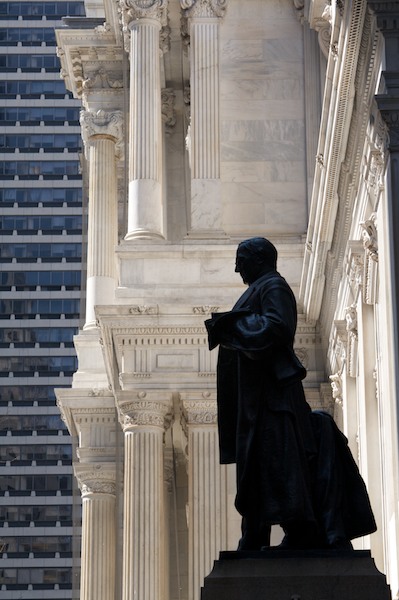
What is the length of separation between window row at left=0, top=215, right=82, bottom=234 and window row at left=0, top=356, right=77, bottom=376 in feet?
27.1

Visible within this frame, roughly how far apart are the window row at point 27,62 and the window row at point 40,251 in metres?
12.0

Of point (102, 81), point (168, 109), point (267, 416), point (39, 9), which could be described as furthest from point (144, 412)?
point (39, 9)

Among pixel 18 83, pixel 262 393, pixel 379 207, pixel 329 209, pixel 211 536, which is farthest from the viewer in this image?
pixel 18 83

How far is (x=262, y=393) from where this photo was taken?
19062mm

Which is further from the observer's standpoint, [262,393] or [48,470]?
[48,470]

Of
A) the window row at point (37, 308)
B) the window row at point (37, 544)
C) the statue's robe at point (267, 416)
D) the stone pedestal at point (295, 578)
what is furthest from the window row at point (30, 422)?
the stone pedestal at point (295, 578)

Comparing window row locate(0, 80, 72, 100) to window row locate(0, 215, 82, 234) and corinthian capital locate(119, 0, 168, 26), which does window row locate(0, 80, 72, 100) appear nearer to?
window row locate(0, 215, 82, 234)

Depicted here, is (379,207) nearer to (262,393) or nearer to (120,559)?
(262,393)

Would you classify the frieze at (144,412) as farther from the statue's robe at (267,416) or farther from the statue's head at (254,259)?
the statue's robe at (267,416)

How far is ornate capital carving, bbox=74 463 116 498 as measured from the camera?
5584 cm

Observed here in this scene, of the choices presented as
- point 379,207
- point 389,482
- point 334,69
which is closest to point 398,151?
point 379,207

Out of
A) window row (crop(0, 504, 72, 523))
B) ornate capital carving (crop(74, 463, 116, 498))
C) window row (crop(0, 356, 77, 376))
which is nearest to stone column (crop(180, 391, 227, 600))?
ornate capital carving (crop(74, 463, 116, 498))

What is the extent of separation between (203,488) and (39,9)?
8117 cm

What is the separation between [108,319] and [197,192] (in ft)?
18.0
